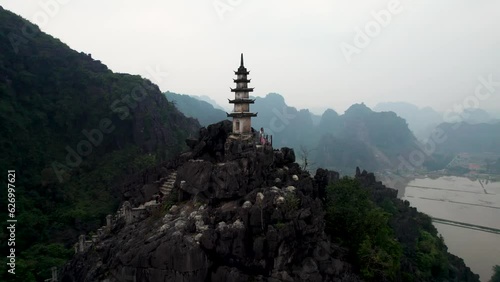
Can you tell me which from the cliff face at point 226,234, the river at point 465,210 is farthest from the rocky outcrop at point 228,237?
the river at point 465,210

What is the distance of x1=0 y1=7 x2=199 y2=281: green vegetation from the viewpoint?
43.9 m

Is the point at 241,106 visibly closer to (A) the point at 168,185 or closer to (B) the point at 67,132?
(A) the point at 168,185

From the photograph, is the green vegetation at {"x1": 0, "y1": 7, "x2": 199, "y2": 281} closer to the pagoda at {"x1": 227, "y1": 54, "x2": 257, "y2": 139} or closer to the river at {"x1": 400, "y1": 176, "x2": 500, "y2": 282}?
the pagoda at {"x1": 227, "y1": 54, "x2": 257, "y2": 139}

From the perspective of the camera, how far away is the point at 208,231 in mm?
18781

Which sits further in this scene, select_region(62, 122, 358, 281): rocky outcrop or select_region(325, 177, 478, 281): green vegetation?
select_region(325, 177, 478, 281): green vegetation

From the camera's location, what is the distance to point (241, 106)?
96.0ft

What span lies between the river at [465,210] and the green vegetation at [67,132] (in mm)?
45785

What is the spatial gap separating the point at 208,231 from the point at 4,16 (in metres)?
60.0

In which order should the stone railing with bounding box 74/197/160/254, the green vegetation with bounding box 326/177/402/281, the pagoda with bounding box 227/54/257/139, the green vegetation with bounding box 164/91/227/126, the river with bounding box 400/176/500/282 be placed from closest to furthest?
1. the green vegetation with bounding box 326/177/402/281
2. the stone railing with bounding box 74/197/160/254
3. the pagoda with bounding box 227/54/257/139
4. the river with bounding box 400/176/500/282
5. the green vegetation with bounding box 164/91/227/126

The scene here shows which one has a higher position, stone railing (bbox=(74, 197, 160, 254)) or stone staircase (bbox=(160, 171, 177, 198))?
stone staircase (bbox=(160, 171, 177, 198))

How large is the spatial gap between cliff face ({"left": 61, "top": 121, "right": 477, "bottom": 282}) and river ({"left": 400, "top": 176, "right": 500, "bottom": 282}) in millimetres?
33440

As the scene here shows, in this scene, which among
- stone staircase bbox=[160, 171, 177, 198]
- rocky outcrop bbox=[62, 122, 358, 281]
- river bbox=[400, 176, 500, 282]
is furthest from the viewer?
river bbox=[400, 176, 500, 282]

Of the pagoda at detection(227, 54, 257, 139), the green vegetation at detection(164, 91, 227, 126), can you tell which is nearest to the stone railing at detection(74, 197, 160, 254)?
the pagoda at detection(227, 54, 257, 139)

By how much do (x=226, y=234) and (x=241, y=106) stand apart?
503 inches
